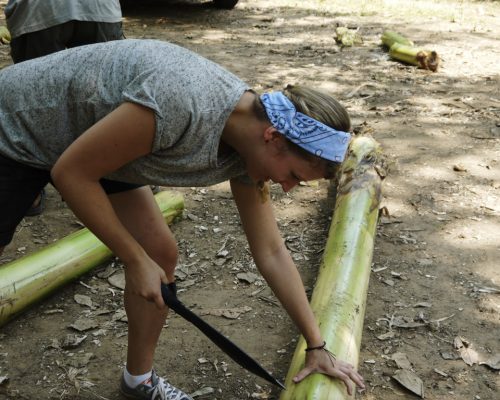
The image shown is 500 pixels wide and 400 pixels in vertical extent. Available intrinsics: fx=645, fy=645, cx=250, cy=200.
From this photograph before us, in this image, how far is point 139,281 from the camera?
1970mm

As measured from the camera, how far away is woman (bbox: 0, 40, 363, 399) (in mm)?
1794

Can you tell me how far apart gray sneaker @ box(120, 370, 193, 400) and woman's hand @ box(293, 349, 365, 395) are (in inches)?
20.6

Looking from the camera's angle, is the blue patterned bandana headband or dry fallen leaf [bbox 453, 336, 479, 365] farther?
dry fallen leaf [bbox 453, 336, 479, 365]

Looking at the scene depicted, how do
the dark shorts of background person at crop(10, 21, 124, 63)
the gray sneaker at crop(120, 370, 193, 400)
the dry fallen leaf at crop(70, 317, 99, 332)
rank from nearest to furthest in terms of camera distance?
the gray sneaker at crop(120, 370, 193, 400) < the dry fallen leaf at crop(70, 317, 99, 332) < the dark shorts of background person at crop(10, 21, 124, 63)

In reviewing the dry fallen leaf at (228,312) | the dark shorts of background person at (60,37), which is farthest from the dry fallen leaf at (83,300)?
the dark shorts of background person at (60,37)

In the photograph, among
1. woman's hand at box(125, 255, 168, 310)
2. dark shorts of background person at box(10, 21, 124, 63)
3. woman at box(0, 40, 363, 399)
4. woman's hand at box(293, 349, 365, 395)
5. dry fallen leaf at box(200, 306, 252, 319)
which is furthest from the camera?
dark shorts of background person at box(10, 21, 124, 63)

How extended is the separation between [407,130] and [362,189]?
1.69 metres

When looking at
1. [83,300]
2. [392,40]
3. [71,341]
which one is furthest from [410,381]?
[392,40]

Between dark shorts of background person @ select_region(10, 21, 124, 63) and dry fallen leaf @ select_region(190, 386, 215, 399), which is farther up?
dark shorts of background person @ select_region(10, 21, 124, 63)

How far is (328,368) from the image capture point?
2301 millimetres

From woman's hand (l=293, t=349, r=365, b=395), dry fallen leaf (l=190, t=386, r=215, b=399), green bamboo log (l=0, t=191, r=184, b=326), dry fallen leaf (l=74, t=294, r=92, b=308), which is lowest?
dry fallen leaf (l=190, t=386, r=215, b=399)

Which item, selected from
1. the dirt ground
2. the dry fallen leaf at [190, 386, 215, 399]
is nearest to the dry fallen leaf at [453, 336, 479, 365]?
the dirt ground

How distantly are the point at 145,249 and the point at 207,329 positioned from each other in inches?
16.0

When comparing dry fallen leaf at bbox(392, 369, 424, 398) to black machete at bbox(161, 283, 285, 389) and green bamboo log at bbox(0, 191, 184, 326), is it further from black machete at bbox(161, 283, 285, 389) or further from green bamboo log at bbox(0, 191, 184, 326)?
green bamboo log at bbox(0, 191, 184, 326)
